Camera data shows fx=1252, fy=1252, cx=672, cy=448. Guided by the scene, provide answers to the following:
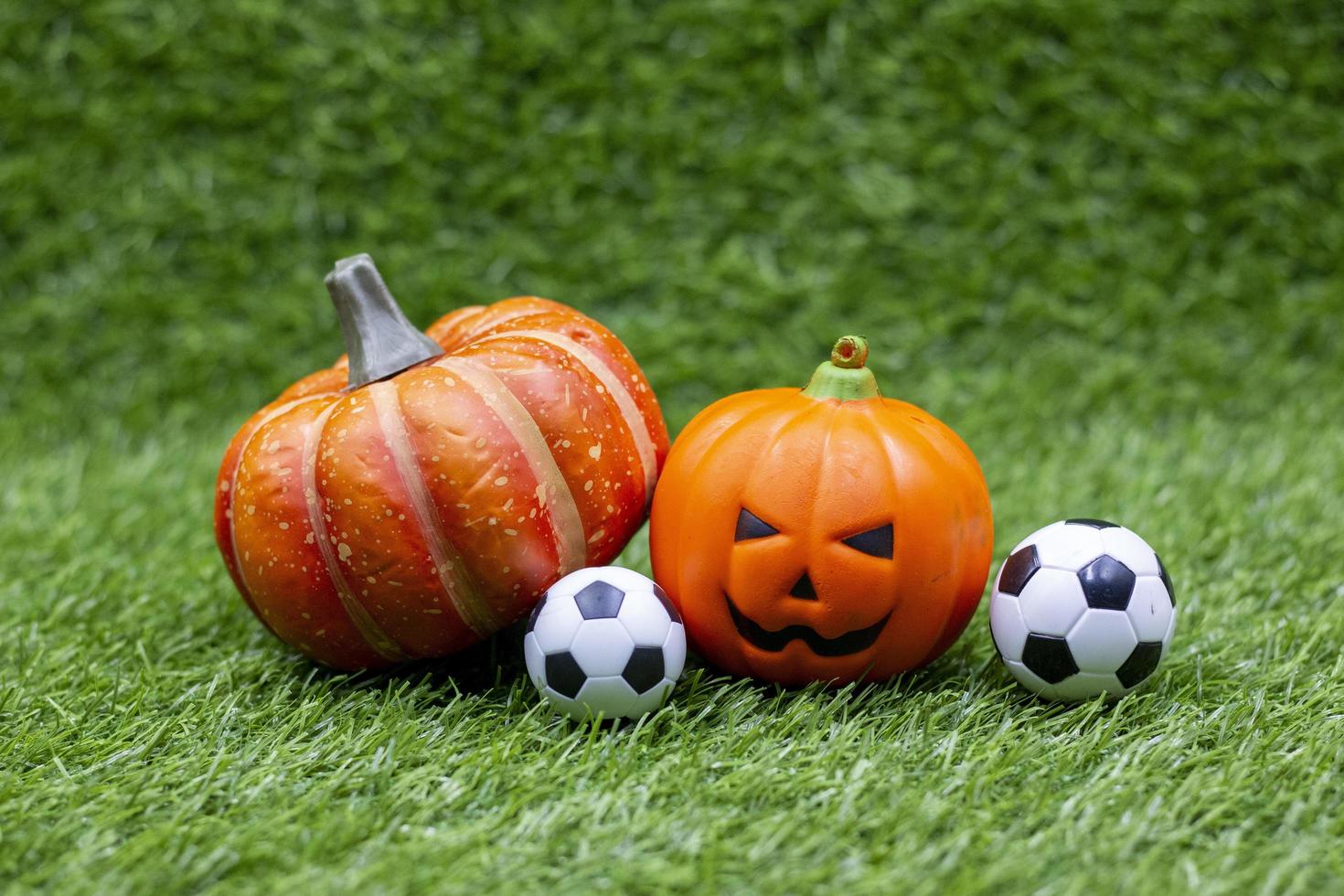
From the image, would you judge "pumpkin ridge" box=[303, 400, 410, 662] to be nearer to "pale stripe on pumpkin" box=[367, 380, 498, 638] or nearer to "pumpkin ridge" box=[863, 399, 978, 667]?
"pale stripe on pumpkin" box=[367, 380, 498, 638]

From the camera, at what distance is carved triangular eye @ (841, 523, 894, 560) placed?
2.08m

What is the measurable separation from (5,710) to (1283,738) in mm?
2167

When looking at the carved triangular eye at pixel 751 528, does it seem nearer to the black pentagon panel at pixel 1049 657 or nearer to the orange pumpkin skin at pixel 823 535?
the orange pumpkin skin at pixel 823 535

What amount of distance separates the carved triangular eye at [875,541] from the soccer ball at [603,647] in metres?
0.33

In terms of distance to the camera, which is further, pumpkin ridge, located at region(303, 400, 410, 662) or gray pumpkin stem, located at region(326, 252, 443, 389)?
gray pumpkin stem, located at region(326, 252, 443, 389)

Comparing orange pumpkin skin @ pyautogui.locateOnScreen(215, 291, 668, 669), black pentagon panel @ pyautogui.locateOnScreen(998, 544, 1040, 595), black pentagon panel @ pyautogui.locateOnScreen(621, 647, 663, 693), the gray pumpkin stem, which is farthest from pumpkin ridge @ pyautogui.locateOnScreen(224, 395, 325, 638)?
black pentagon panel @ pyautogui.locateOnScreen(998, 544, 1040, 595)

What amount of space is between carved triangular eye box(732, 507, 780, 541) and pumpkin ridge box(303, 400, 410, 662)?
2.12 ft

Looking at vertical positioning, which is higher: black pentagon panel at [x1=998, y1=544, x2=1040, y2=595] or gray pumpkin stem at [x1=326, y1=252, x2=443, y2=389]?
gray pumpkin stem at [x1=326, y1=252, x2=443, y2=389]

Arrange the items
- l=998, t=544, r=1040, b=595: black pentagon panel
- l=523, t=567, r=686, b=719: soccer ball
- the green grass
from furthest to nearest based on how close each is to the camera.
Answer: the green grass
l=998, t=544, r=1040, b=595: black pentagon panel
l=523, t=567, r=686, b=719: soccer ball

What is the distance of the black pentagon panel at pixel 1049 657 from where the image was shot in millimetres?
2131

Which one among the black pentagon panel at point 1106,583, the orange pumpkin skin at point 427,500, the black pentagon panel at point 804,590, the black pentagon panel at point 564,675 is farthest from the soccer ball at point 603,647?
the black pentagon panel at point 1106,583

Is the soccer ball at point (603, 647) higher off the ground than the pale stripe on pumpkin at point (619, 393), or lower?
lower

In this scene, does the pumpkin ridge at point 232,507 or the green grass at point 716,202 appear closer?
the pumpkin ridge at point 232,507

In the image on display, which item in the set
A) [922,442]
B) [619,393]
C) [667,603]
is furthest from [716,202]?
[667,603]
